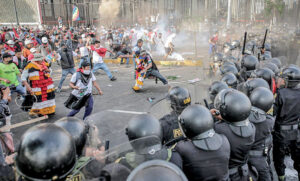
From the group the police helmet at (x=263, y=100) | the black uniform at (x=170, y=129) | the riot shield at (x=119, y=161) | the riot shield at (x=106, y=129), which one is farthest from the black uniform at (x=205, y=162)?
the police helmet at (x=263, y=100)

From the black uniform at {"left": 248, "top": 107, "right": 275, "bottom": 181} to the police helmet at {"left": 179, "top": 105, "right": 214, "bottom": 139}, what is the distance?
3.47 ft

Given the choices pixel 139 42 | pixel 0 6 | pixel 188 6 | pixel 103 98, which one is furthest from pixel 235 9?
pixel 0 6

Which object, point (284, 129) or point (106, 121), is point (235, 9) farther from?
point (106, 121)

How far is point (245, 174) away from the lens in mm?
2594

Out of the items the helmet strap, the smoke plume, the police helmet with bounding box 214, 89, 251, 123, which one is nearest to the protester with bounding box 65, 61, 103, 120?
the police helmet with bounding box 214, 89, 251, 123

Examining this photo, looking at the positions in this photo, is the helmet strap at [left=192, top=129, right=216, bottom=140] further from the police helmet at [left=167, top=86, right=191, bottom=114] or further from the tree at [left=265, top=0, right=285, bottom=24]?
the tree at [left=265, top=0, right=285, bottom=24]

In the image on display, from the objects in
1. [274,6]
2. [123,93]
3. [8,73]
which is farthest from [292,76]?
[274,6]

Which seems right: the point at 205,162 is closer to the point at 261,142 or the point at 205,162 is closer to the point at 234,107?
the point at 234,107

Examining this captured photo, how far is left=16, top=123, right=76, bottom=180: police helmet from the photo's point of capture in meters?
1.38

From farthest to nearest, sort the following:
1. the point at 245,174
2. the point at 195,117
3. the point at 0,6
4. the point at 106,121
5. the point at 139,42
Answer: the point at 0,6 → the point at 139,42 → the point at 106,121 → the point at 245,174 → the point at 195,117

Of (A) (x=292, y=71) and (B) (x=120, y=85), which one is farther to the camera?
(B) (x=120, y=85)

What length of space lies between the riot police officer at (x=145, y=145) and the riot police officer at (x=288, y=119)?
2471 mm

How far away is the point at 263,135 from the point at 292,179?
5.12 ft

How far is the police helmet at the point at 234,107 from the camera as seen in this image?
2.57 m
